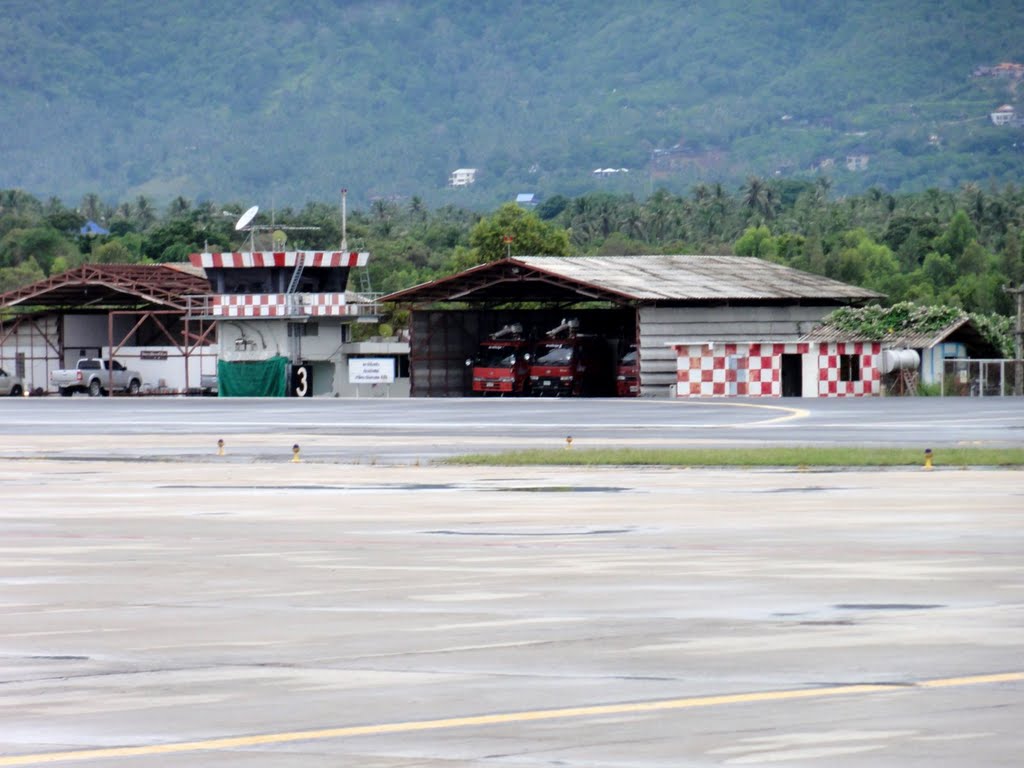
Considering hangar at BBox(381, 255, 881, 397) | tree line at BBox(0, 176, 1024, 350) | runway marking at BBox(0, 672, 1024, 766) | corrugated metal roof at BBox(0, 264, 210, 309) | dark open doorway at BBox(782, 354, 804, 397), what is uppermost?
tree line at BBox(0, 176, 1024, 350)

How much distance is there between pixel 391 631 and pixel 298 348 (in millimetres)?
66550

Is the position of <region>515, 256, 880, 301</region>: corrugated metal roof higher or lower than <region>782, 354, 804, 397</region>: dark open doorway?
higher

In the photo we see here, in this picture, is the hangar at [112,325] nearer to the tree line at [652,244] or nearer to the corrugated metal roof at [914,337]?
the tree line at [652,244]

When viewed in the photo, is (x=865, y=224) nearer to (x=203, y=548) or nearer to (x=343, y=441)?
(x=343, y=441)

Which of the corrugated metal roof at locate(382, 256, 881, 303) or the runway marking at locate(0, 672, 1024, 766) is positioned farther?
the corrugated metal roof at locate(382, 256, 881, 303)

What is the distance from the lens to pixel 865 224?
198750mm

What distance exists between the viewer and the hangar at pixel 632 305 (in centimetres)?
6931

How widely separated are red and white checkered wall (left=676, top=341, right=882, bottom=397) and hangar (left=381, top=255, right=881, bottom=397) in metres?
1.01

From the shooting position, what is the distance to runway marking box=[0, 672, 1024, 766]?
28.1 ft

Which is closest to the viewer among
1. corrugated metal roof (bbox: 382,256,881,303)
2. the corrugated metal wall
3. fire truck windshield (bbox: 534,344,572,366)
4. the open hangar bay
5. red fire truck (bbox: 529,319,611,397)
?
the open hangar bay

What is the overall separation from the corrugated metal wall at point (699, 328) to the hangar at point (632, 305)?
4 centimetres

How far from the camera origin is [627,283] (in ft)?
234

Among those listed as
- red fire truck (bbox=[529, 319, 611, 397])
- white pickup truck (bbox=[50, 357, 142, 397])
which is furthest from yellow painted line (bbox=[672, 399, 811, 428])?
white pickup truck (bbox=[50, 357, 142, 397])

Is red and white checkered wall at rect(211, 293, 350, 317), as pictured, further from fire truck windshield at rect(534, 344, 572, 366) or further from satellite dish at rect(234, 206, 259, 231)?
fire truck windshield at rect(534, 344, 572, 366)
